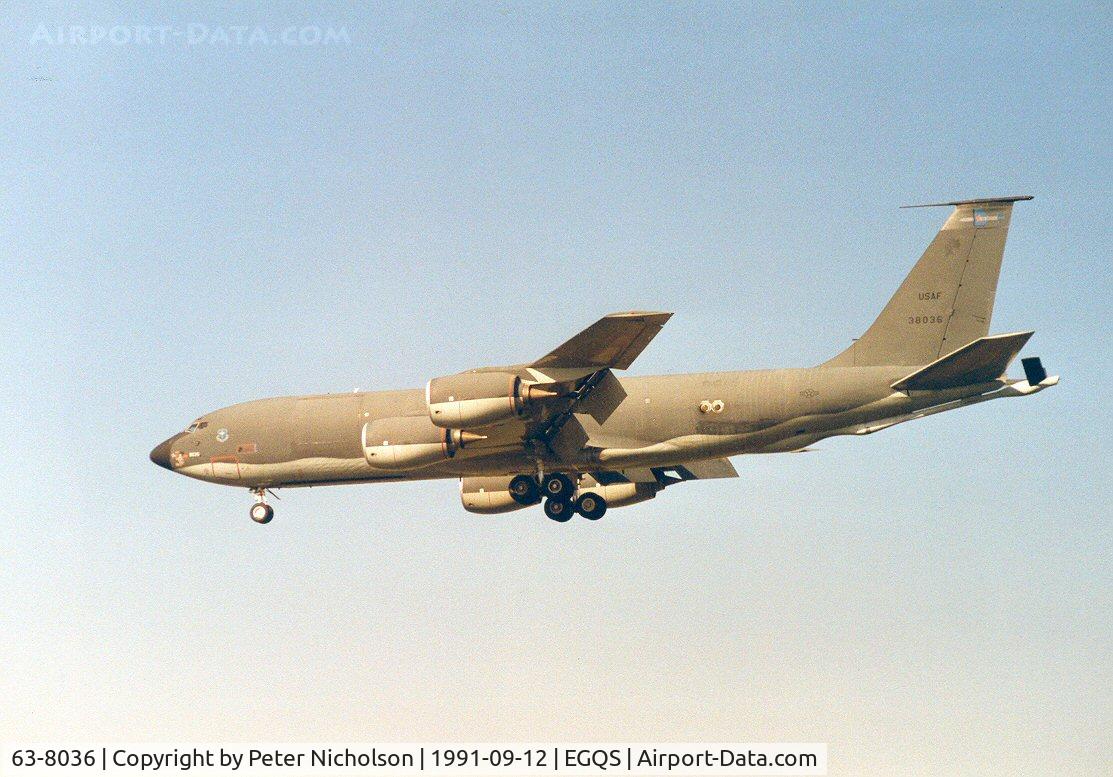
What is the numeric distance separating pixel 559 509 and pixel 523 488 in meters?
1.15

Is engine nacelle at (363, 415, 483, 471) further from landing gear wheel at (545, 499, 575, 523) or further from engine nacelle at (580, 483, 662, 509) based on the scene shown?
engine nacelle at (580, 483, 662, 509)

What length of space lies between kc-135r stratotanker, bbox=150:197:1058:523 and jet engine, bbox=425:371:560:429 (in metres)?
0.03

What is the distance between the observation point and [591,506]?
34969 millimetres

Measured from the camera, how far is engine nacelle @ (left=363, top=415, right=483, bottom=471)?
30500mm

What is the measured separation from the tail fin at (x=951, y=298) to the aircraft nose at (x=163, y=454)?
57.2ft

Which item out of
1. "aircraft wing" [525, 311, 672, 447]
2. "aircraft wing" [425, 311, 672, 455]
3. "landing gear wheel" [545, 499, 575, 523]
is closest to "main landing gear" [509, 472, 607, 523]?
"landing gear wheel" [545, 499, 575, 523]

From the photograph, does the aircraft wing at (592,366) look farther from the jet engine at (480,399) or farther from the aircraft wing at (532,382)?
the jet engine at (480,399)

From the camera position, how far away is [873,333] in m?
30.8

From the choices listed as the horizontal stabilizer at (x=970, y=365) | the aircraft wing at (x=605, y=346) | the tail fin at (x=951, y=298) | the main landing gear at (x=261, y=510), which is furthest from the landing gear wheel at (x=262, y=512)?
the horizontal stabilizer at (x=970, y=365)

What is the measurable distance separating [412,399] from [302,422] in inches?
119

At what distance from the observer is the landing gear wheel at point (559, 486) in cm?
3356

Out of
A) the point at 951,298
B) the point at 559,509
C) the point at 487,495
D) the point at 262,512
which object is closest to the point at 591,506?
the point at 559,509

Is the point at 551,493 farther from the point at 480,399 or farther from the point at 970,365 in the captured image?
the point at 970,365

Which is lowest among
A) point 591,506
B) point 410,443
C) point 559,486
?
point 591,506
